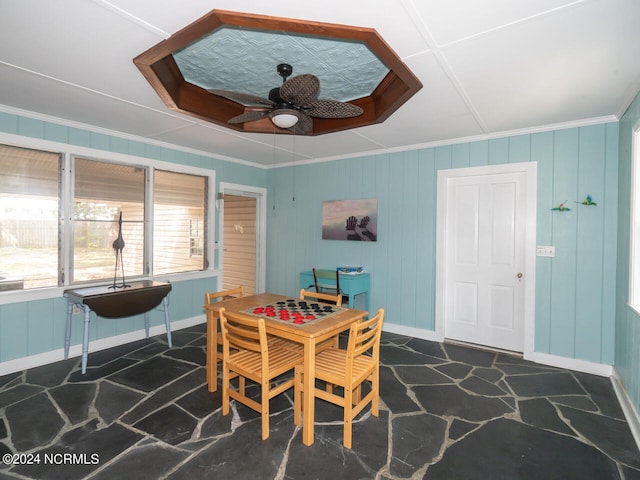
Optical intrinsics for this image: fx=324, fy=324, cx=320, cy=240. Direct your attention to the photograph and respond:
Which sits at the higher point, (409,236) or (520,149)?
(520,149)

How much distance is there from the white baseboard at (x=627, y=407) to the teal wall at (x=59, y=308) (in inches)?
181

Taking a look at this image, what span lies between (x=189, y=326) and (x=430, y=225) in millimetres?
3502

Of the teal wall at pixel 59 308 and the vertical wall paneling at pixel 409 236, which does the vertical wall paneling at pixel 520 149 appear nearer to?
the vertical wall paneling at pixel 409 236

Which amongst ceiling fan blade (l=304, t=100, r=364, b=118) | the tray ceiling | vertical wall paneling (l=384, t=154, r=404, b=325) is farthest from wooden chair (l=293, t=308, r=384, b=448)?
vertical wall paneling (l=384, t=154, r=404, b=325)

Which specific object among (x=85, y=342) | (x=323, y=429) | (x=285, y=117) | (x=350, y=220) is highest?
(x=285, y=117)

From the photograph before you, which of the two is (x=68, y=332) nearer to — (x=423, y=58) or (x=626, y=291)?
(x=423, y=58)

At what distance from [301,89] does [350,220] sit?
2.86 meters

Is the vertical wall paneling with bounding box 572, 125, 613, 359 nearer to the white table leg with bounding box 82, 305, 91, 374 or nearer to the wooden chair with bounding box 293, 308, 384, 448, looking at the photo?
the wooden chair with bounding box 293, 308, 384, 448

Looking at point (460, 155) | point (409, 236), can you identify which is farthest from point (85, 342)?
point (460, 155)

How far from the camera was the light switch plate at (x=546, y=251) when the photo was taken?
3346 mm

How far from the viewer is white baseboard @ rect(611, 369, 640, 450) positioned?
7.23 feet

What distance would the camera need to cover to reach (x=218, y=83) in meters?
2.70

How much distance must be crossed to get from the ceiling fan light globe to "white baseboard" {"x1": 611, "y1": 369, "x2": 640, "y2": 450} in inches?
124

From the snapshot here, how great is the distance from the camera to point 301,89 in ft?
6.56
